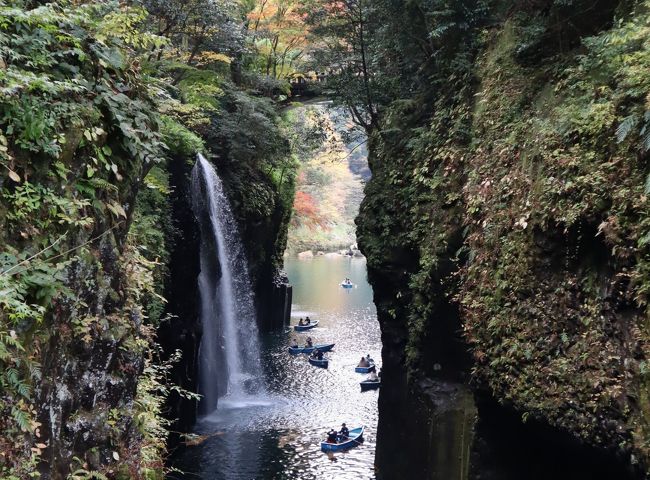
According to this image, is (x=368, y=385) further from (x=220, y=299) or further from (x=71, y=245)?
(x=71, y=245)

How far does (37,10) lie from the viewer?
17.0 feet

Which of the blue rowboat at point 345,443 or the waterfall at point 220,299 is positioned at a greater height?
the waterfall at point 220,299

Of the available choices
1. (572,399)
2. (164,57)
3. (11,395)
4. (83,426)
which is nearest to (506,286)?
(572,399)

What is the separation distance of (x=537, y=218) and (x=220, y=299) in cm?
1564

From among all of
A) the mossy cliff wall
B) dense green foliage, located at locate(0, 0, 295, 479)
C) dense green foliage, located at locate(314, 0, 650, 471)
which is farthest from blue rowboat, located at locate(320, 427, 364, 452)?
dense green foliage, located at locate(0, 0, 295, 479)

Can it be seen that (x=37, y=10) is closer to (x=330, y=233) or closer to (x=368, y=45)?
(x=368, y=45)

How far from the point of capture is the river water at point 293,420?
46.9 feet

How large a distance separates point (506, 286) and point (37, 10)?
21.1 ft

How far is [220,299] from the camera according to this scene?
2106 centimetres

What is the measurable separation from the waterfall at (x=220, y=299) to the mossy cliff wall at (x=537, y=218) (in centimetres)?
860

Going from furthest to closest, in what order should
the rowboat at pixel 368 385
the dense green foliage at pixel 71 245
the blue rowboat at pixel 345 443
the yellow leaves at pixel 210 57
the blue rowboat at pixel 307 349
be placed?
the blue rowboat at pixel 307 349
the rowboat at pixel 368 385
the yellow leaves at pixel 210 57
the blue rowboat at pixel 345 443
the dense green foliage at pixel 71 245

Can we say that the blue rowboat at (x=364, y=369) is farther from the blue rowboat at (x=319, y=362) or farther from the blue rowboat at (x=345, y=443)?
the blue rowboat at (x=345, y=443)

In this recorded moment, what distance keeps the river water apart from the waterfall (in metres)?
0.86

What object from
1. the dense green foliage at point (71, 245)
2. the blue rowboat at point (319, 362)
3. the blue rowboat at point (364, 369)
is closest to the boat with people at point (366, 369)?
the blue rowboat at point (364, 369)
